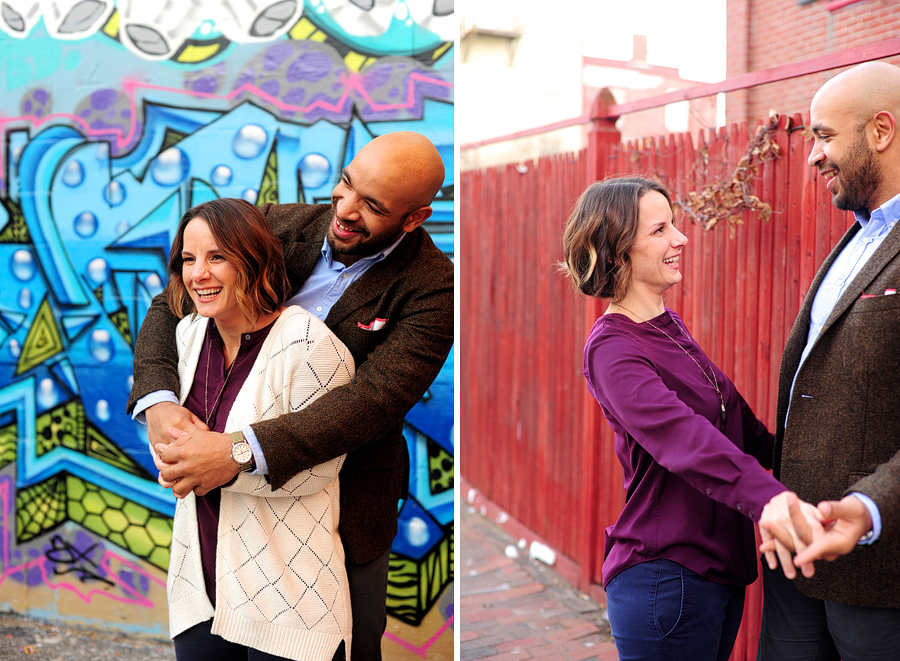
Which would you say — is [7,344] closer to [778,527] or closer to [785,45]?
[778,527]

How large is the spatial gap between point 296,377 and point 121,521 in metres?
2.63

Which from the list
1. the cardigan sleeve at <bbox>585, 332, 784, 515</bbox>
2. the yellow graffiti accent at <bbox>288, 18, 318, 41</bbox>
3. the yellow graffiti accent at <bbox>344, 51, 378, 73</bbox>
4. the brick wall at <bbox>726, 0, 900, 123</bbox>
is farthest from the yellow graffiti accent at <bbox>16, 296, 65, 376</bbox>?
the brick wall at <bbox>726, 0, 900, 123</bbox>

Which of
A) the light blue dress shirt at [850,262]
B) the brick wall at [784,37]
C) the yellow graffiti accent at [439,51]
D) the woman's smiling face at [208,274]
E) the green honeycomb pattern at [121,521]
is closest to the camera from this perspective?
the light blue dress shirt at [850,262]

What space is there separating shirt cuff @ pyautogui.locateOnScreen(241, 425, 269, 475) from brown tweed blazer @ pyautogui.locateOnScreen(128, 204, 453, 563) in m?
0.01

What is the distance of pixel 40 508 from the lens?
13.9 ft

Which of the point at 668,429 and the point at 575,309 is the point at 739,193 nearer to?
the point at 575,309

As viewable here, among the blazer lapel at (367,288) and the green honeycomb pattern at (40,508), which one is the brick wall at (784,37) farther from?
the green honeycomb pattern at (40,508)

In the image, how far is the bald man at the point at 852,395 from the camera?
1.75 m

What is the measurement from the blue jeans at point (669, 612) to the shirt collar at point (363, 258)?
1.18m

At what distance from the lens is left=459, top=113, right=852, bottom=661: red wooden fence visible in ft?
10.3

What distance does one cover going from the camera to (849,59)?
272 cm

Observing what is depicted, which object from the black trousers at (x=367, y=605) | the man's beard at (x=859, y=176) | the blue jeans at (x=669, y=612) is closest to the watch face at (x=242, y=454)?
the black trousers at (x=367, y=605)

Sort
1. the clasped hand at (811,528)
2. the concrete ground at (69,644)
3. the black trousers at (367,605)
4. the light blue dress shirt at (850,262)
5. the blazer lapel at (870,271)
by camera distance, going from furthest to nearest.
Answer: the concrete ground at (69,644) → the black trousers at (367,605) → the light blue dress shirt at (850,262) → the blazer lapel at (870,271) → the clasped hand at (811,528)

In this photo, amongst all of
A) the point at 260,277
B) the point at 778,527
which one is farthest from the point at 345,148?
the point at 778,527
